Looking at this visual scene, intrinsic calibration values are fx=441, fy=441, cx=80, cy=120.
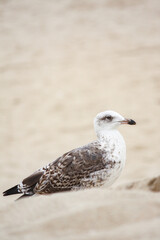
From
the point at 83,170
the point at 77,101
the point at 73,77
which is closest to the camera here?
the point at 83,170

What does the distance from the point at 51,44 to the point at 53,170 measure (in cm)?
924

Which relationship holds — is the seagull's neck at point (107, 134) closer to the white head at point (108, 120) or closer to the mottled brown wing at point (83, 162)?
the white head at point (108, 120)

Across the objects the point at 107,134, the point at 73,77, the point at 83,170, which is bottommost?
the point at 83,170

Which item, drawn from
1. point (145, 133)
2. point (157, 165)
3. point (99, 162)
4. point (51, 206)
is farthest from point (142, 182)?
point (145, 133)

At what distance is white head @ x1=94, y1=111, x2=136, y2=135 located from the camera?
3.29 meters

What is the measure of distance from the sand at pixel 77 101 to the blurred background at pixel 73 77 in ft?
0.07

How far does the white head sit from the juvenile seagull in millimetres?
81

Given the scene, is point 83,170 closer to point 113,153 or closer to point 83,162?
point 83,162

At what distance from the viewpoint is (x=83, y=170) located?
305 centimetres

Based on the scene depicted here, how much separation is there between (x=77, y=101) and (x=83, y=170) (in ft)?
21.1

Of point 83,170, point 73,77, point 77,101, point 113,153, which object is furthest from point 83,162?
point 73,77

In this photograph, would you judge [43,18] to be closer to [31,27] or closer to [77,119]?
[31,27]

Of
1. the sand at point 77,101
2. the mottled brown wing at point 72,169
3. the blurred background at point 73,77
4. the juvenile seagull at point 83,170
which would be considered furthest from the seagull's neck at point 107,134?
the blurred background at point 73,77

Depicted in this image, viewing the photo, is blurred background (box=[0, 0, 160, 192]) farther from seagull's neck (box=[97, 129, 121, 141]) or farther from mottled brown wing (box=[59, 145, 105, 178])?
mottled brown wing (box=[59, 145, 105, 178])
